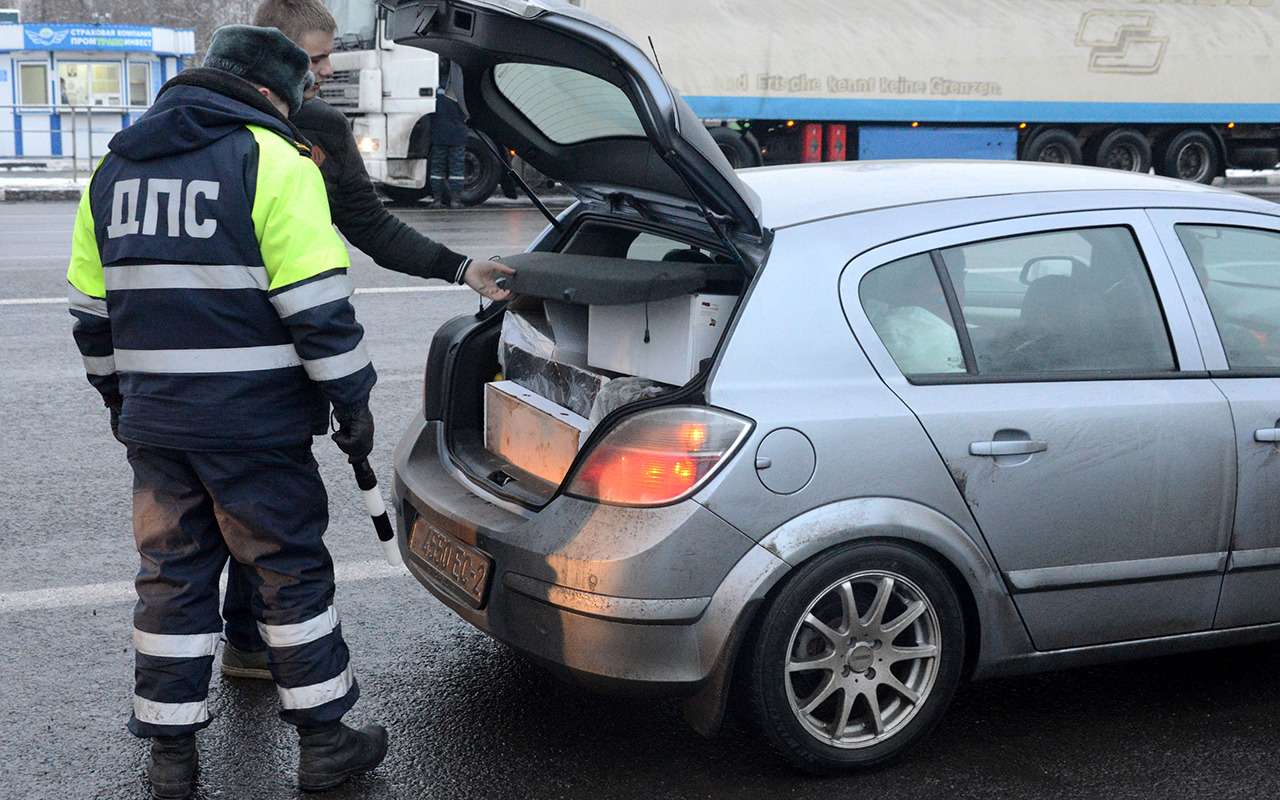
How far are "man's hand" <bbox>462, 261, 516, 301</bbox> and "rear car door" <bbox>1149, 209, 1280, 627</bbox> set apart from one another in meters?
1.67

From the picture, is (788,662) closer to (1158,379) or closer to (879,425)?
Answer: (879,425)

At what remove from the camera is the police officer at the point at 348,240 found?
407 centimetres

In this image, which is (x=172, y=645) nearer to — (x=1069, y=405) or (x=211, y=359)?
(x=211, y=359)

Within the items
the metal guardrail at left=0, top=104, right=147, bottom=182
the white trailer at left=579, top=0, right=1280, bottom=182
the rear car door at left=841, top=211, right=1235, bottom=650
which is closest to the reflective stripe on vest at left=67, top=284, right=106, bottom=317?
the rear car door at left=841, top=211, right=1235, bottom=650

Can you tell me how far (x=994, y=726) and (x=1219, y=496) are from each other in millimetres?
793

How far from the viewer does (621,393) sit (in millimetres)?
3688

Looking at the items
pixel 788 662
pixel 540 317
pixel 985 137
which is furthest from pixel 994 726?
pixel 985 137

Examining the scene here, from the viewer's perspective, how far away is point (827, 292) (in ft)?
11.3

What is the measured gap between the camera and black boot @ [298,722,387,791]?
344cm

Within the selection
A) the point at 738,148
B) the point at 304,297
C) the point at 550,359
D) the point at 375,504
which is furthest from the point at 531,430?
the point at 738,148

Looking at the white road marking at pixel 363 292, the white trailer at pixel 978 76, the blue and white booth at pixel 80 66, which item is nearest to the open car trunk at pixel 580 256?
the white road marking at pixel 363 292

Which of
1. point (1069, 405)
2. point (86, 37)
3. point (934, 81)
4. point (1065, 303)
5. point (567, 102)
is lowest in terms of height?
point (1069, 405)

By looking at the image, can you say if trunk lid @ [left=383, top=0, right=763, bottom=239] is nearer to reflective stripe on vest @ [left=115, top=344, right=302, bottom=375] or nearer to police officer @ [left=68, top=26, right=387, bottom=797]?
police officer @ [left=68, top=26, right=387, bottom=797]

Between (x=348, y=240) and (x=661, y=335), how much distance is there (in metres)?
1.04
